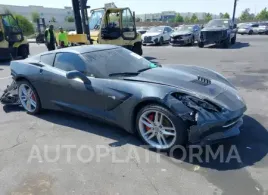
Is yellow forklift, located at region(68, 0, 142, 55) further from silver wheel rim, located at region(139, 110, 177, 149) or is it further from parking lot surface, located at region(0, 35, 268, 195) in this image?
silver wheel rim, located at region(139, 110, 177, 149)

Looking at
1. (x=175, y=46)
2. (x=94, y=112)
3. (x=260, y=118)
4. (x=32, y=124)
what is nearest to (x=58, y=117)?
(x=32, y=124)

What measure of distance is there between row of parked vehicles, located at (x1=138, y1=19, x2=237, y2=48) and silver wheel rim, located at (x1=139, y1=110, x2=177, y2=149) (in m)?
14.0

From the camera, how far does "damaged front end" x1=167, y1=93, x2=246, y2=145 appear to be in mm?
3164

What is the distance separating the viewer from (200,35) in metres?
16.9

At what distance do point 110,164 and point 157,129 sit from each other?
0.77m

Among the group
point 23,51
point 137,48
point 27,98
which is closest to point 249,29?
point 137,48

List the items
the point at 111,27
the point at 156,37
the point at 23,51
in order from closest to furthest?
1. the point at 111,27
2. the point at 23,51
3. the point at 156,37

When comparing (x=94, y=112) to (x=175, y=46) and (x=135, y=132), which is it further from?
(x=175, y=46)

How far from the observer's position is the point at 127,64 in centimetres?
437

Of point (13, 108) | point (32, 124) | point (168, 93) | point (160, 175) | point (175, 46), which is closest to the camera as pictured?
point (160, 175)

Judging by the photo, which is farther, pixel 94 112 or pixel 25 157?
pixel 94 112

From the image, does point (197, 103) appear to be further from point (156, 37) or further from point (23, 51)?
point (156, 37)

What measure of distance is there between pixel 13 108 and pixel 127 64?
9.69 feet

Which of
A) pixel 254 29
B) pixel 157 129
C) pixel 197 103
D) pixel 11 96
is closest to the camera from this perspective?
pixel 197 103
